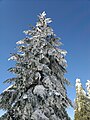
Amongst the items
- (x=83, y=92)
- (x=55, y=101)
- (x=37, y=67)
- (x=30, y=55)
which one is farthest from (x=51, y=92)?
(x=83, y=92)

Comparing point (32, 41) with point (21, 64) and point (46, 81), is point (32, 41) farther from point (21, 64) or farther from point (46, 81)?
point (46, 81)

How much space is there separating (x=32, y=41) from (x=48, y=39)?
1372mm

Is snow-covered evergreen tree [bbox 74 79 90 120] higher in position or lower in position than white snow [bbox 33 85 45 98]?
higher

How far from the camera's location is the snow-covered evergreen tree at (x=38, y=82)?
17.1 metres

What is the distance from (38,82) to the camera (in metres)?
18.1

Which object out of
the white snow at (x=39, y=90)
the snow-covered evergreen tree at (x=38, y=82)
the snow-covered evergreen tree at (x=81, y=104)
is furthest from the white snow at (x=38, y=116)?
the snow-covered evergreen tree at (x=81, y=104)

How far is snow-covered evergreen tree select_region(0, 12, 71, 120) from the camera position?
56.0 ft

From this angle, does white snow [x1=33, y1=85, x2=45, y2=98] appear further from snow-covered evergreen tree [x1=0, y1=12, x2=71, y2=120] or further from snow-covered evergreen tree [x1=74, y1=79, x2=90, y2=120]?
snow-covered evergreen tree [x1=74, y1=79, x2=90, y2=120]

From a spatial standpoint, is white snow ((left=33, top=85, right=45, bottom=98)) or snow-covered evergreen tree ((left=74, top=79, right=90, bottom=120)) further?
snow-covered evergreen tree ((left=74, top=79, right=90, bottom=120))

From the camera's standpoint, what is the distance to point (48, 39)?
20.2m

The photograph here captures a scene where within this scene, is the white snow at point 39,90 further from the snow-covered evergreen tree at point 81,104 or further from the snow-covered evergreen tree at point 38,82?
the snow-covered evergreen tree at point 81,104

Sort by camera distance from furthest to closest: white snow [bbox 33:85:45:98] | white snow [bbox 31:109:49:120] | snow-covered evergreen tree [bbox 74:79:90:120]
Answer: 1. snow-covered evergreen tree [bbox 74:79:90:120]
2. white snow [bbox 33:85:45:98]
3. white snow [bbox 31:109:49:120]

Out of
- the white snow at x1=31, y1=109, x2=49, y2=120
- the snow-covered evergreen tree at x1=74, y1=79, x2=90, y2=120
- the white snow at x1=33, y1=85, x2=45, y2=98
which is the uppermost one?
the snow-covered evergreen tree at x1=74, y1=79, x2=90, y2=120

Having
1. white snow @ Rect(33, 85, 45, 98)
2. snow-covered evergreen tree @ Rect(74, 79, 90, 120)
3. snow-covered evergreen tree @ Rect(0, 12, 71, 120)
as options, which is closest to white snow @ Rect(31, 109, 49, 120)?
snow-covered evergreen tree @ Rect(0, 12, 71, 120)
